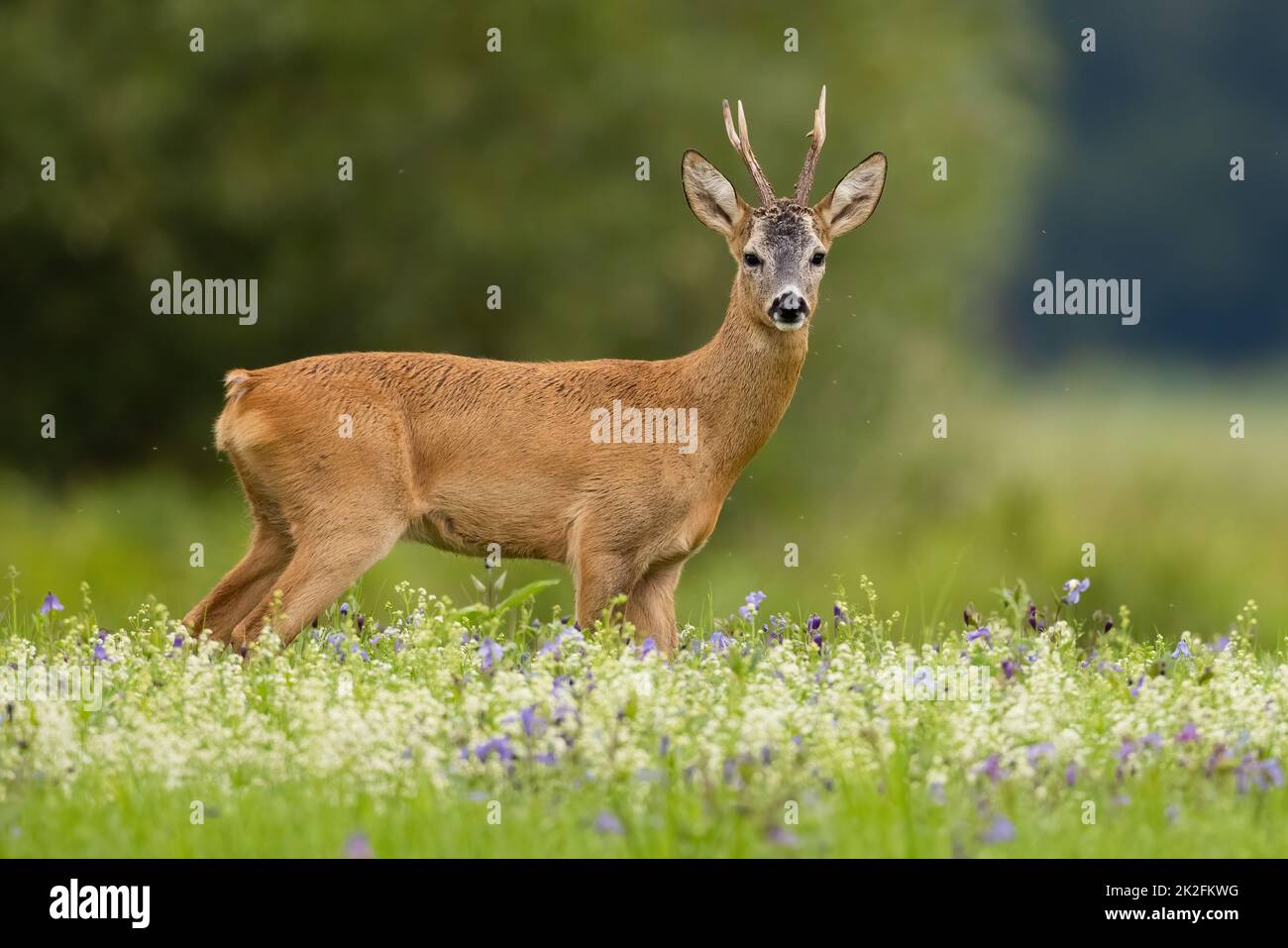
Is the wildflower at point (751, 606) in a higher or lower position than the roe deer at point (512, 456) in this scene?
lower

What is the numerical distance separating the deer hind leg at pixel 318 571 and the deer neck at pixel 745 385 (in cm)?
141

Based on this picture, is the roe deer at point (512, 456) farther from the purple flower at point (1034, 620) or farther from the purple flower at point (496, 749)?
the purple flower at point (496, 749)

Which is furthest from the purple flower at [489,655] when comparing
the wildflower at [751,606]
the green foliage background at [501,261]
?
the green foliage background at [501,261]

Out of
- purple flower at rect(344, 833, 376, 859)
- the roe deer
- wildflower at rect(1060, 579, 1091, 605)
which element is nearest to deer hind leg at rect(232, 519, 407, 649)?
the roe deer

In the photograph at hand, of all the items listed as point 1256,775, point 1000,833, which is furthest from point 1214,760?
point 1000,833

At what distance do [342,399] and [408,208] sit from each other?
842 centimetres

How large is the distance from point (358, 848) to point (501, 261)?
12.2 meters

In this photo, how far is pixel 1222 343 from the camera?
46281 millimetres

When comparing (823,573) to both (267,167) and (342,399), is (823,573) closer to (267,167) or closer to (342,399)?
(267,167)

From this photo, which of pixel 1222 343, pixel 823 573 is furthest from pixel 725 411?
pixel 1222 343

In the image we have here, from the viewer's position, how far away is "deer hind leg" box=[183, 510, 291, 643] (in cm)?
775

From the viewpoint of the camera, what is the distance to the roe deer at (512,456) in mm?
7621

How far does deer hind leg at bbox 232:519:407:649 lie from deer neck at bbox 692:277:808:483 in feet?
4.61

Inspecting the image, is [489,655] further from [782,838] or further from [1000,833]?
[1000,833]
